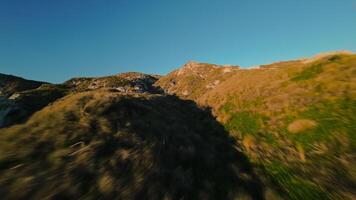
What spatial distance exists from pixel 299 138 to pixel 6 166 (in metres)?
15.6

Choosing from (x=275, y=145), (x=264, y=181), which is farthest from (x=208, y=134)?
(x=264, y=181)

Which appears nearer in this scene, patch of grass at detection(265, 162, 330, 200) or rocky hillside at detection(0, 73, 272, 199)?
rocky hillside at detection(0, 73, 272, 199)

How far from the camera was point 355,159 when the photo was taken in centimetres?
1006

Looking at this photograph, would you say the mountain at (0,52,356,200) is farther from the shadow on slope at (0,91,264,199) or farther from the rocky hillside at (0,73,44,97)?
the rocky hillside at (0,73,44,97)

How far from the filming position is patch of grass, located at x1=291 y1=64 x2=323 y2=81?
800 inches

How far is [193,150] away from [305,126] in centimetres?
781

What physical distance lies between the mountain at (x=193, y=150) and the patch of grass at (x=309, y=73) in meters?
0.18

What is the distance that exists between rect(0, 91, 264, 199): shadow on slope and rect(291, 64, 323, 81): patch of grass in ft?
35.4

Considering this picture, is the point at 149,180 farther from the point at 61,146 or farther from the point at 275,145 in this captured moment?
the point at 275,145

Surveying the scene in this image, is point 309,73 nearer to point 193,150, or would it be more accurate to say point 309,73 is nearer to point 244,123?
point 244,123

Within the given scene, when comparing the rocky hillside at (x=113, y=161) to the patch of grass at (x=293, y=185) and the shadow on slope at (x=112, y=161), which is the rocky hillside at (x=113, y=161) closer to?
the shadow on slope at (x=112, y=161)

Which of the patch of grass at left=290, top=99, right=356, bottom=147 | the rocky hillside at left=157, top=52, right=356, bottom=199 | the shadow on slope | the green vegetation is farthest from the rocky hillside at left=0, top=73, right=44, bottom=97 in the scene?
the patch of grass at left=290, top=99, right=356, bottom=147

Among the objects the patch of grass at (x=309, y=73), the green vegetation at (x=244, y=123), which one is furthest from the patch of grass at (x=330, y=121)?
the patch of grass at (x=309, y=73)

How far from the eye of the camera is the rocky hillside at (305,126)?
9.70 m
